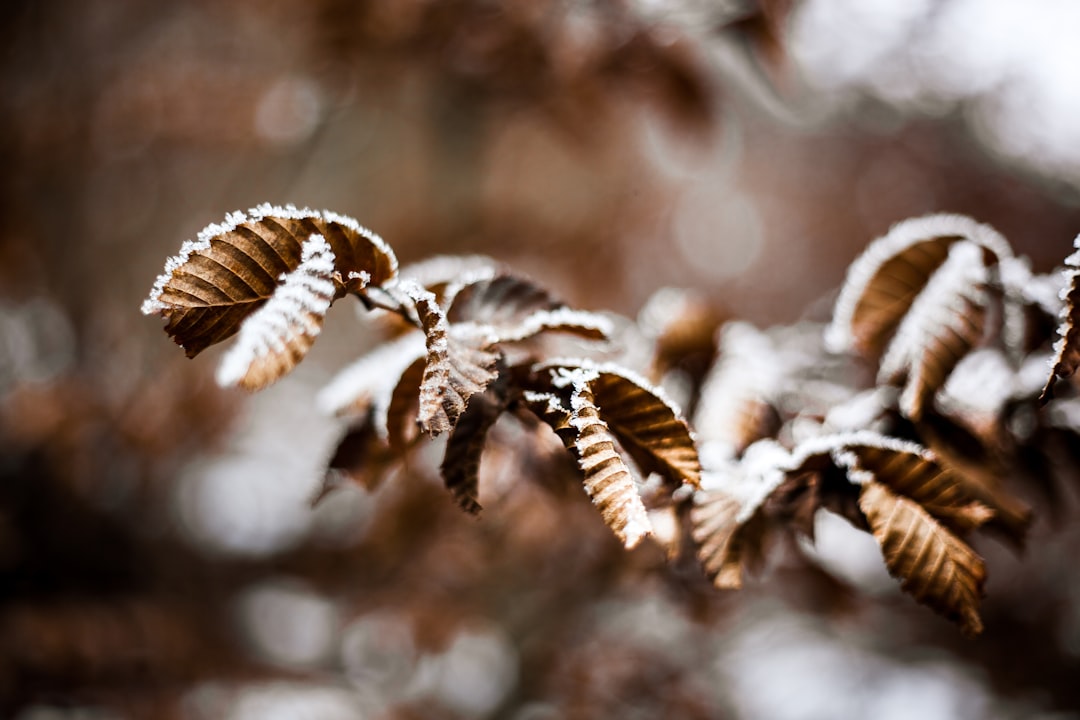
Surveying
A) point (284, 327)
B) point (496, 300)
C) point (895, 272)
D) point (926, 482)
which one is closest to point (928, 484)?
point (926, 482)

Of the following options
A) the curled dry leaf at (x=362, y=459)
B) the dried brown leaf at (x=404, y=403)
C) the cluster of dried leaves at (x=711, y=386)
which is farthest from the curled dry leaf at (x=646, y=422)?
the curled dry leaf at (x=362, y=459)

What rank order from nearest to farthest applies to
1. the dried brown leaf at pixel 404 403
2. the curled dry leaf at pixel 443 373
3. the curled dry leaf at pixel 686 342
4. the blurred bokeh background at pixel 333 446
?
1. the curled dry leaf at pixel 443 373
2. the dried brown leaf at pixel 404 403
3. the curled dry leaf at pixel 686 342
4. the blurred bokeh background at pixel 333 446

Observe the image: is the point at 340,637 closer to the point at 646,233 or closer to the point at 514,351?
the point at 514,351

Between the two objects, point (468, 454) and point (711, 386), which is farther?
point (711, 386)

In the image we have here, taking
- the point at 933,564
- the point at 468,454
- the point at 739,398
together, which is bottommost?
the point at 933,564

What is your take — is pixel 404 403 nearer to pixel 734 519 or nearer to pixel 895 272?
pixel 734 519

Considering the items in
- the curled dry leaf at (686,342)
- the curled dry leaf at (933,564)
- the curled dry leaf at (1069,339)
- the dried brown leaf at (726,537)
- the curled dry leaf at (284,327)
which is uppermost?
the curled dry leaf at (686,342)

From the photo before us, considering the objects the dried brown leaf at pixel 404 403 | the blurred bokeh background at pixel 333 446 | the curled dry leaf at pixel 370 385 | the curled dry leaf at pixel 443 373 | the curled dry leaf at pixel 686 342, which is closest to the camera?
the curled dry leaf at pixel 443 373

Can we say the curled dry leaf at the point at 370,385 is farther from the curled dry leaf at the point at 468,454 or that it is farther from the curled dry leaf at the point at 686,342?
the curled dry leaf at the point at 686,342
